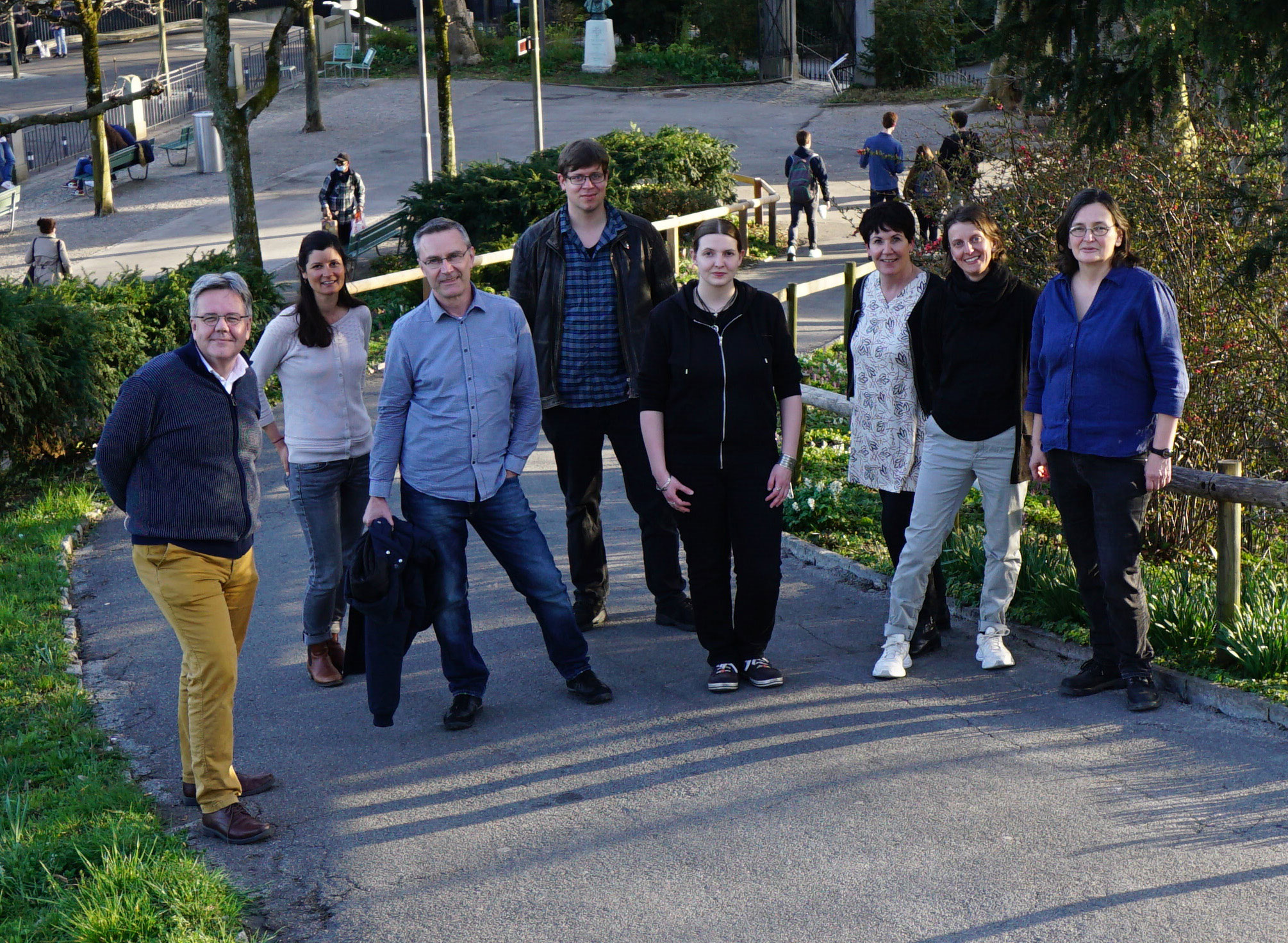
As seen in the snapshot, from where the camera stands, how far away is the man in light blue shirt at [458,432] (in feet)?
16.4

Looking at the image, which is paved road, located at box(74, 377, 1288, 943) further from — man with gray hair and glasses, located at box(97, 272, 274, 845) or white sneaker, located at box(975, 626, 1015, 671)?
man with gray hair and glasses, located at box(97, 272, 274, 845)

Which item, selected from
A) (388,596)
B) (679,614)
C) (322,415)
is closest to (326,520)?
(322,415)

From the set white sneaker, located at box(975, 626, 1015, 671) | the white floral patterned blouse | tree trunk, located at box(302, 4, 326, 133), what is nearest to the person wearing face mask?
the white floral patterned blouse

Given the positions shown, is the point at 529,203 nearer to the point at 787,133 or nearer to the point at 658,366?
→ the point at 658,366

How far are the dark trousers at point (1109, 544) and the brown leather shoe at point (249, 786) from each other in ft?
10.4

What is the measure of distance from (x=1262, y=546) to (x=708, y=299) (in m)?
3.67

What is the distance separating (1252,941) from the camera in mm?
3592

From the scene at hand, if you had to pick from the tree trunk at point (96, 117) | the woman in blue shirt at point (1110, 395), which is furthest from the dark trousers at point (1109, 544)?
the tree trunk at point (96, 117)

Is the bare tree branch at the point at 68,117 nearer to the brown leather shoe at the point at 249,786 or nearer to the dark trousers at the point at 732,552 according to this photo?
the dark trousers at the point at 732,552

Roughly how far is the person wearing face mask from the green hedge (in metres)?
5.55

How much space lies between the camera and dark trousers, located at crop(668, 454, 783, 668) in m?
5.21

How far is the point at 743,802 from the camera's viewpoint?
448 centimetres

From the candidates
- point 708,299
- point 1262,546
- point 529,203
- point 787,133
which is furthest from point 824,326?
point 787,133

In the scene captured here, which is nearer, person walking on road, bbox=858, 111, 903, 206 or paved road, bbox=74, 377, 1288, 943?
paved road, bbox=74, 377, 1288, 943
